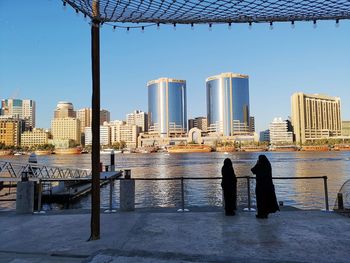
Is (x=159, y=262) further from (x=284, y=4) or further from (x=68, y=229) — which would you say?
(x=284, y=4)

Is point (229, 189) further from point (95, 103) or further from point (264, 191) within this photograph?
point (95, 103)

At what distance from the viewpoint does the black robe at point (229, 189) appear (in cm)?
881

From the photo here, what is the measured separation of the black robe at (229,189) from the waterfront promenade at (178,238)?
321mm

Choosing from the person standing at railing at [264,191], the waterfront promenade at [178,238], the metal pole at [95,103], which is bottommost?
the waterfront promenade at [178,238]

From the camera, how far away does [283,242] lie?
614 centimetres

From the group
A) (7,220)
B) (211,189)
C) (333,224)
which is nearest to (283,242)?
(333,224)

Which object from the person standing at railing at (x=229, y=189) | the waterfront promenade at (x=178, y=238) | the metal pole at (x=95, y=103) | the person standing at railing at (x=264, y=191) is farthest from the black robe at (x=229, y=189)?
the metal pole at (x=95, y=103)

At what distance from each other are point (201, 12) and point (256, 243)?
439 centimetres

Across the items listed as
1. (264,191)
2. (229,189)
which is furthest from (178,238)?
(264,191)

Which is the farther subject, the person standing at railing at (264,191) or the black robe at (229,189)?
the black robe at (229,189)

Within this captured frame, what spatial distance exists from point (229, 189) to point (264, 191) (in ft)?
2.99

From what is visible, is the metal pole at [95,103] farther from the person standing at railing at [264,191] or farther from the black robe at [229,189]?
the person standing at railing at [264,191]

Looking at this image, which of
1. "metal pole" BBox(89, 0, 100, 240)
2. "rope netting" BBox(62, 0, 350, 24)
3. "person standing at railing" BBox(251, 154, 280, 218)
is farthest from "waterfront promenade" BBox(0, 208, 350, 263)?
"rope netting" BBox(62, 0, 350, 24)

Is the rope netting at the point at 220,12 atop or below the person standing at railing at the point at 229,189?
atop
